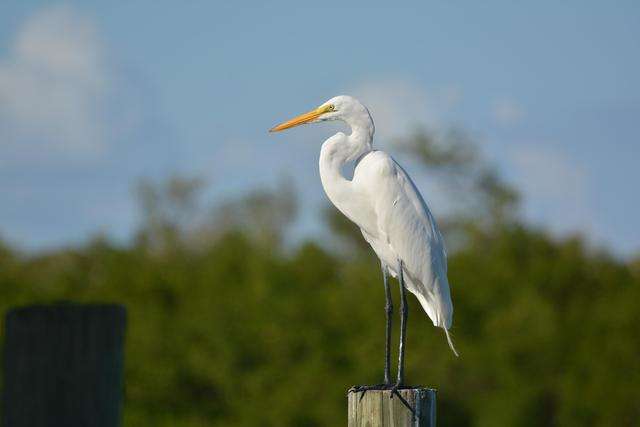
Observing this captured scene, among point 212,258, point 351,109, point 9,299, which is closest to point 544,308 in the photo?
point 212,258

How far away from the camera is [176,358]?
61.2 feet

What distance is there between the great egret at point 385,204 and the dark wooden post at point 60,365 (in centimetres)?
361

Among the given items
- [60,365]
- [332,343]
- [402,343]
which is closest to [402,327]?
[402,343]

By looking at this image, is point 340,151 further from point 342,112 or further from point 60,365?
point 60,365

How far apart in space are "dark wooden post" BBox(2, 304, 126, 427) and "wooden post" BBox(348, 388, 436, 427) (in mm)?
2016

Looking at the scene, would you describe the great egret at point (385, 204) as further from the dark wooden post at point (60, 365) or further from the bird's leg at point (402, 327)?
the dark wooden post at point (60, 365)

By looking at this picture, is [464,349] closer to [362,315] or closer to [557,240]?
[362,315]

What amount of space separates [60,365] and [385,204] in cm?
388

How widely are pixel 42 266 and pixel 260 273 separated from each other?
10717 mm

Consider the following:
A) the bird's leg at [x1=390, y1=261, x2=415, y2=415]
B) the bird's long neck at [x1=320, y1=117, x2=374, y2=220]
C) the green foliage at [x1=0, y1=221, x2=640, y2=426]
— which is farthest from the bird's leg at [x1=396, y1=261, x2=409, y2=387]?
the green foliage at [x1=0, y1=221, x2=640, y2=426]

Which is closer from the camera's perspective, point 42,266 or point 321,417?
point 321,417

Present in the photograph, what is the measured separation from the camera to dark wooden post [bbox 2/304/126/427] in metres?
1.64

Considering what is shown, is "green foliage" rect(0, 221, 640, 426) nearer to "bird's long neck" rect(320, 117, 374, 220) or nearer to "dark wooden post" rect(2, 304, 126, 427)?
"bird's long neck" rect(320, 117, 374, 220)

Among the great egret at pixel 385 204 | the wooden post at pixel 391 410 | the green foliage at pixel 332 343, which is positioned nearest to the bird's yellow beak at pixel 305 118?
the great egret at pixel 385 204
